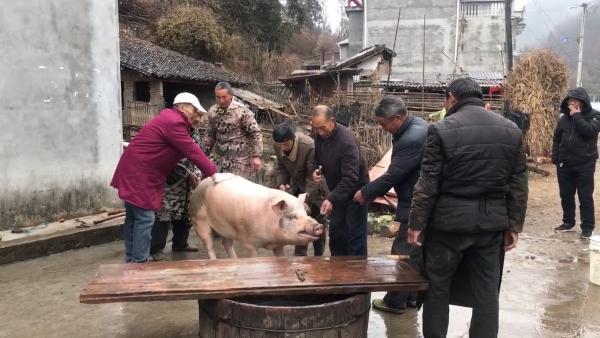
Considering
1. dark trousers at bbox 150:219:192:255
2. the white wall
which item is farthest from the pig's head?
the white wall

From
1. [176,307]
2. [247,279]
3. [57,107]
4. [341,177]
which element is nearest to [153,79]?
[57,107]

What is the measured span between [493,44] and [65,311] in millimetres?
36990

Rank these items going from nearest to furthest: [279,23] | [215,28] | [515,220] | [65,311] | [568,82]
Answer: [515,220] → [65,311] → [568,82] → [215,28] → [279,23]

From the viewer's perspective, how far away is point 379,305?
453cm

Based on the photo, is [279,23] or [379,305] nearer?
[379,305]

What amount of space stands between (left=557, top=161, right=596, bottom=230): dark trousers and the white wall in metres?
5.91

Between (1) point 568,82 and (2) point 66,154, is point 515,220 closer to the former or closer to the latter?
(2) point 66,154

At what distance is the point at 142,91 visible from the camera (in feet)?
66.2

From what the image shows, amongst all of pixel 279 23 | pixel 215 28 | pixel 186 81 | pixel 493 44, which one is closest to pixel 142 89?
pixel 186 81

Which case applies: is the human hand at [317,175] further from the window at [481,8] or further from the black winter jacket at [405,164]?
the window at [481,8]

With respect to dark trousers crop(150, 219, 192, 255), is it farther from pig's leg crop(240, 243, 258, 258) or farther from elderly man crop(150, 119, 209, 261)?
pig's leg crop(240, 243, 258, 258)

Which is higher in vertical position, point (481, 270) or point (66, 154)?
point (66, 154)

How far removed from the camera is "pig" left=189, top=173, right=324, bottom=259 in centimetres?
434

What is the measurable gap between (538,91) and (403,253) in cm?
1153
